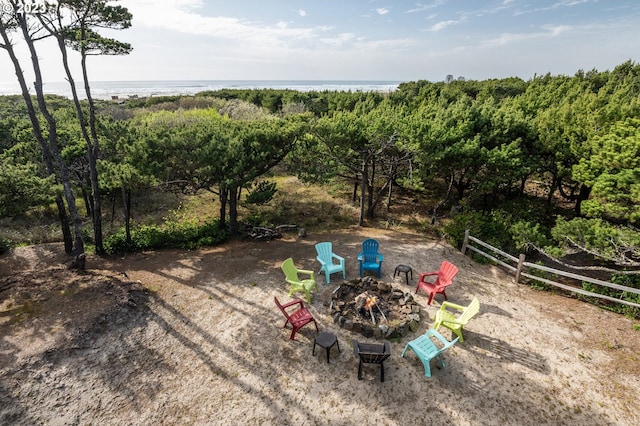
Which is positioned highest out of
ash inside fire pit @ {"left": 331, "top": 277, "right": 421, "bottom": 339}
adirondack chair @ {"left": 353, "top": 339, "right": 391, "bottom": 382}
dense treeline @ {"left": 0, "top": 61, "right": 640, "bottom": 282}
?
dense treeline @ {"left": 0, "top": 61, "right": 640, "bottom": 282}

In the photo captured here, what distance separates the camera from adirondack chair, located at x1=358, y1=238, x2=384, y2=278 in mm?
9663

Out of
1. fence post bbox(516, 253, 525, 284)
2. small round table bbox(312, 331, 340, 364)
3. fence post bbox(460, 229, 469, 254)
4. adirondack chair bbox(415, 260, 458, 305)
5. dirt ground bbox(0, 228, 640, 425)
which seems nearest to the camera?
dirt ground bbox(0, 228, 640, 425)

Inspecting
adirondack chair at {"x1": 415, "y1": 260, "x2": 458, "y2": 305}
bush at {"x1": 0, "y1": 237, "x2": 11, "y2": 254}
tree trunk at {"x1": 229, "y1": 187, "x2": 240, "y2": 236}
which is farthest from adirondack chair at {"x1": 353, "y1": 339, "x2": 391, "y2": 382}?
bush at {"x1": 0, "y1": 237, "x2": 11, "y2": 254}

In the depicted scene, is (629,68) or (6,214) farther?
(629,68)

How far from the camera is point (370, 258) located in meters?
9.96

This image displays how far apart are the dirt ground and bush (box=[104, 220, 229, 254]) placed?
250cm

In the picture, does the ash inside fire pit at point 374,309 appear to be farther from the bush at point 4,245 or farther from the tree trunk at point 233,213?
the bush at point 4,245

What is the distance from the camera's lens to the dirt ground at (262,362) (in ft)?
18.0

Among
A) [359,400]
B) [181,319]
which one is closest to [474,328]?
[359,400]

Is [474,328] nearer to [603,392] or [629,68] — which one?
[603,392]

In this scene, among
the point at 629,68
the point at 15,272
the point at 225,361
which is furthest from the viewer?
the point at 629,68

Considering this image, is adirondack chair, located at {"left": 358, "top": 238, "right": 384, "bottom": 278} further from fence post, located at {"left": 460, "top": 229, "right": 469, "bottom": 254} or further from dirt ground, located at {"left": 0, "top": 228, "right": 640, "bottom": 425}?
fence post, located at {"left": 460, "top": 229, "right": 469, "bottom": 254}

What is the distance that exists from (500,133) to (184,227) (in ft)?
48.9

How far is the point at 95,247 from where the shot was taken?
39.8ft
